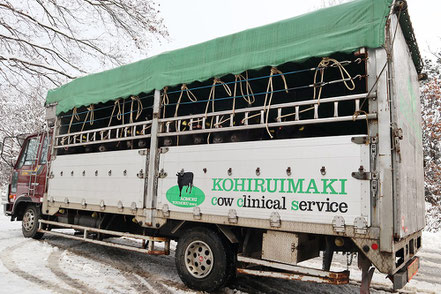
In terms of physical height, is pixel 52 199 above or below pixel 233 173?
below

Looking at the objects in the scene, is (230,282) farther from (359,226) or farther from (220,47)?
(220,47)

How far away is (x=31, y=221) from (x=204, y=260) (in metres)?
5.73

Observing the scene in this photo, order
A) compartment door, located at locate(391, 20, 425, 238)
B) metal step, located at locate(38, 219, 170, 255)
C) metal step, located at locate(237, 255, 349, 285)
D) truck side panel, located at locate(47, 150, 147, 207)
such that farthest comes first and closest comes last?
truck side panel, located at locate(47, 150, 147, 207), metal step, located at locate(38, 219, 170, 255), metal step, located at locate(237, 255, 349, 285), compartment door, located at locate(391, 20, 425, 238)

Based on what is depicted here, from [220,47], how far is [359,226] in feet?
10.1

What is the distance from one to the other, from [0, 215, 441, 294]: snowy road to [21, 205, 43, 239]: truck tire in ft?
1.85

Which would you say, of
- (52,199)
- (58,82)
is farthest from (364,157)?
(58,82)

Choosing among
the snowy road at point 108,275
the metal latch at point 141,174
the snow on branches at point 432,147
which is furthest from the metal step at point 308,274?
the snow on branches at point 432,147

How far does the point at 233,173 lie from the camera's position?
4.59 meters

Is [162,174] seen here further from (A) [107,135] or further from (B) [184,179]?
(A) [107,135]

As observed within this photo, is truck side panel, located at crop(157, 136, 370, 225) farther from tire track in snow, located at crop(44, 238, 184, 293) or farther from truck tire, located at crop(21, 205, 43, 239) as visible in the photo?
truck tire, located at crop(21, 205, 43, 239)

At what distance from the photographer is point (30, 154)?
877 centimetres

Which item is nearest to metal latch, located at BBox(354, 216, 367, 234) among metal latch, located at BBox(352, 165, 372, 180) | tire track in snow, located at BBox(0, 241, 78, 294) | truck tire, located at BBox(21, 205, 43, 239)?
metal latch, located at BBox(352, 165, 372, 180)

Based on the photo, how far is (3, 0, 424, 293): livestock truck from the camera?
367cm

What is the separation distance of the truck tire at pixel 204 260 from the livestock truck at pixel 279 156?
0.02m
